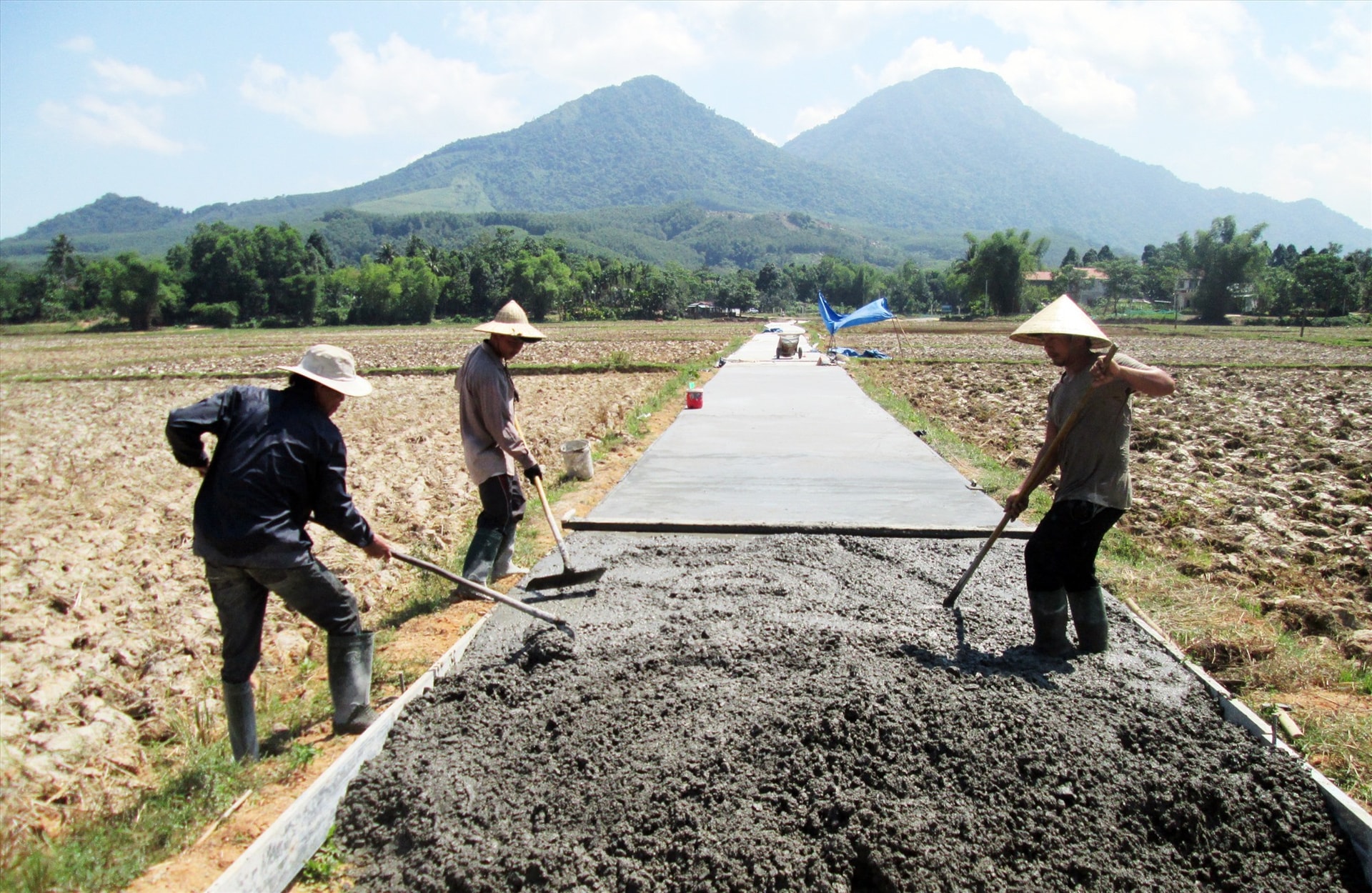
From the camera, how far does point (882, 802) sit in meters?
2.56

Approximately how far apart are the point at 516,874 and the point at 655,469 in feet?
18.2

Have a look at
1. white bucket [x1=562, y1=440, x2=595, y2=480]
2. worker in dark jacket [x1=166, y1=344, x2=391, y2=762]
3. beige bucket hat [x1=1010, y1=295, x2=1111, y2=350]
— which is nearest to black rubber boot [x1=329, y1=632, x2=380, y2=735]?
worker in dark jacket [x1=166, y1=344, x2=391, y2=762]

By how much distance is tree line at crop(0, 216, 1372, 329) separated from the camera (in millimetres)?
62281

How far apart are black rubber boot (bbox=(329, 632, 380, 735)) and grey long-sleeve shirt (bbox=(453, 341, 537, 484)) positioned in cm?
151

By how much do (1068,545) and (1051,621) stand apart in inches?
15.0

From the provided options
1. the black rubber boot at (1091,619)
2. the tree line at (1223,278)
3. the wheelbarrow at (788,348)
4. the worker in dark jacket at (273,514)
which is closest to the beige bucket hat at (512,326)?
the worker in dark jacket at (273,514)

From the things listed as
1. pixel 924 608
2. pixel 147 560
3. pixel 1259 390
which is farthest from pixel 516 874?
pixel 1259 390

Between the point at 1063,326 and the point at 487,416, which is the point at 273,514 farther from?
the point at 1063,326

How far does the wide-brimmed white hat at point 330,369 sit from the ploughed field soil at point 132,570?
1.57 meters

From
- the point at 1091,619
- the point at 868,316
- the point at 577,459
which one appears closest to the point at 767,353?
the point at 868,316

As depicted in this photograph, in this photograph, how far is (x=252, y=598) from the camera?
10.2 feet

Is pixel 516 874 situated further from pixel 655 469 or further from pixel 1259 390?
pixel 1259 390

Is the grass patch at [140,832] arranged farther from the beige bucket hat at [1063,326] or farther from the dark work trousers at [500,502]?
the beige bucket hat at [1063,326]

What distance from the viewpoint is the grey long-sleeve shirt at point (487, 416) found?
15.1 feet
